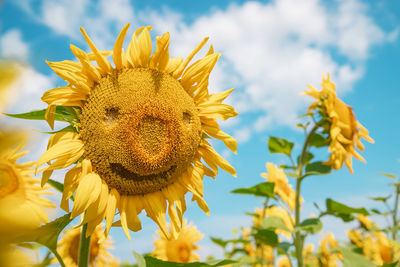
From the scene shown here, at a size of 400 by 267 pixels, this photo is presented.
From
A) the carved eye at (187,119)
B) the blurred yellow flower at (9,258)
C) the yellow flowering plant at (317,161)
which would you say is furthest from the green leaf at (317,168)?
the blurred yellow flower at (9,258)

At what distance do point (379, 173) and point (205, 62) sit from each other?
4.90 metres

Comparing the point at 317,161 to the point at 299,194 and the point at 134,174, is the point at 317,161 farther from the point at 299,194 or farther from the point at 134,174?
the point at 134,174

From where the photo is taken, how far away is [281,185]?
561cm

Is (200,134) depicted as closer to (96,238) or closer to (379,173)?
(96,238)

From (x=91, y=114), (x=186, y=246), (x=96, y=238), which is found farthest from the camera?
(x=186, y=246)

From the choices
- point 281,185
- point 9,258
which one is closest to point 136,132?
point 9,258

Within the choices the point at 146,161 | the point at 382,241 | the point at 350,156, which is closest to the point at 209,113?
the point at 146,161

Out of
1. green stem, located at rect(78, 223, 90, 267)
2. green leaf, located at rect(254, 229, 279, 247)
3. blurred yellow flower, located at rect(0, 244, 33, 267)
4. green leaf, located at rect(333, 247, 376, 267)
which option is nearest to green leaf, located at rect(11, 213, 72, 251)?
green stem, located at rect(78, 223, 90, 267)

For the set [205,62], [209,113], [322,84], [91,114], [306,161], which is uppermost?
[322,84]

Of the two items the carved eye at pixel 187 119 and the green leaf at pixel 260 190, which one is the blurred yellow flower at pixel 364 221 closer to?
the green leaf at pixel 260 190

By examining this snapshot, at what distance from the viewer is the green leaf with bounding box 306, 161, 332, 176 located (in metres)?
4.39

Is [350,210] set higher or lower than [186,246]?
higher

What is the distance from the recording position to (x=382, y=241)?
273 inches

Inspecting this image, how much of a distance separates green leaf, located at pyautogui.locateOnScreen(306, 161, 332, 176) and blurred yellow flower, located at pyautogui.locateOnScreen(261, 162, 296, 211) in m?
0.81
